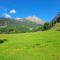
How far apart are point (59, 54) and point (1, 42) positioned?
20.9 meters

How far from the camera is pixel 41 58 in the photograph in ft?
105

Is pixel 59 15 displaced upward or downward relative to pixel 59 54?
upward

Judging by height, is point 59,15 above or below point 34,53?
above

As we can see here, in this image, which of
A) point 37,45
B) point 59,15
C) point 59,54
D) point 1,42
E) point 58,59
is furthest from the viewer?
point 59,15

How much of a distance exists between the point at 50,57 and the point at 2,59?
740 centimetres

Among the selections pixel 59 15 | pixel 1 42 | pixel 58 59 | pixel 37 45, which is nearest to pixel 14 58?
pixel 58 59

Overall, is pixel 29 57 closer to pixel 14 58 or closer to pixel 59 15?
pixel 14 58

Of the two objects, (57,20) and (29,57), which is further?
(57,20)

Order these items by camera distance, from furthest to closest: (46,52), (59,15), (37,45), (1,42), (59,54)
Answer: (59,15), (1,42), (37,45), (46,52), (59,54)

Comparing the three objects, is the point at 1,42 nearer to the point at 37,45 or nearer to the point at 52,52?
the point at 37,45

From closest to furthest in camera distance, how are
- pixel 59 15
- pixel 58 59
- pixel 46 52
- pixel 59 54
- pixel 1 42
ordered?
pixel 58 59 < pixel 59 54 < pixel 46 52 < pixel 1 42 < pixel 59 15

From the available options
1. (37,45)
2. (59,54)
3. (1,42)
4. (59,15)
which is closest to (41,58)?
(59,54)

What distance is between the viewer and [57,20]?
161 meters

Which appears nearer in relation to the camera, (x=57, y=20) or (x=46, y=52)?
(x=46, y=52)
